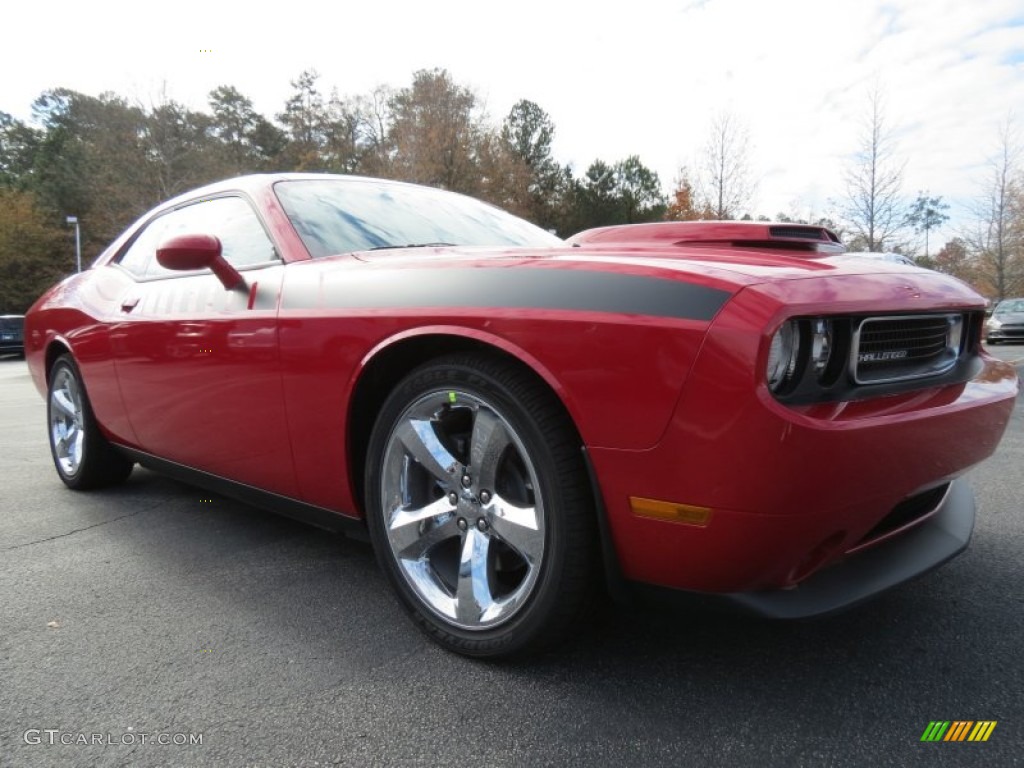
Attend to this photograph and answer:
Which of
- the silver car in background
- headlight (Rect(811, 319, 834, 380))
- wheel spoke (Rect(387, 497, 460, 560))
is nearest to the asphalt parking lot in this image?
wheel spoke (Rect(387, 497, 460, 560))

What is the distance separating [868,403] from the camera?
1446 millimetres

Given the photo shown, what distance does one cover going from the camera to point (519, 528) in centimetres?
165

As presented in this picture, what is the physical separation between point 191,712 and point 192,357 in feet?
4.28

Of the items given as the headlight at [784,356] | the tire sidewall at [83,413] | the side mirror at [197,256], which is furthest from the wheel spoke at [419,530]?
the tire sidewall at [83,413]

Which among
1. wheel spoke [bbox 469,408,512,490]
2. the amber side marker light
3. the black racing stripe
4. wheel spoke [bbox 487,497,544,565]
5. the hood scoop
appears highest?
the hood scoop

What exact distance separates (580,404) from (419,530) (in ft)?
2.21

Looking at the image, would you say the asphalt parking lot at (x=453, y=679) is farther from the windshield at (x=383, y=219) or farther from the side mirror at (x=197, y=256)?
the windshield at (x=383, y=219)

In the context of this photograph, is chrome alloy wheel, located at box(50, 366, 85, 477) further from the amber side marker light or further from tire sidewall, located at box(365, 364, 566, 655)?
the amber side marker light

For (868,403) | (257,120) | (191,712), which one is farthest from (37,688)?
(257,120)

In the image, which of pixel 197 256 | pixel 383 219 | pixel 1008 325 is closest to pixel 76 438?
pixel 197 256

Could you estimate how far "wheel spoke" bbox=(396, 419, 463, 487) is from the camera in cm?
180

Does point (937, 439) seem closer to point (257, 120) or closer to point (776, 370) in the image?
point (776, 370)

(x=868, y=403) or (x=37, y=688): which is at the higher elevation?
(x=868, y=403)

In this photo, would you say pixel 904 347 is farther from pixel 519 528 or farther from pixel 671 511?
pixel 519 528
